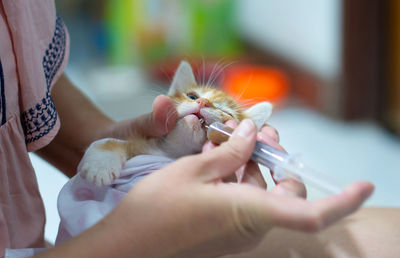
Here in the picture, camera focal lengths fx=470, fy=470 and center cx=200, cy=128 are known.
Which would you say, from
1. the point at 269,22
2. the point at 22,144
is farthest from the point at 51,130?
the point at 269,22

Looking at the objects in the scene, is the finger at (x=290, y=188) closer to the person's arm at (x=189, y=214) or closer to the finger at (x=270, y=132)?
the person's arm at (x=189, y=214)

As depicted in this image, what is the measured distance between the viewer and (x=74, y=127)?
0.75 metres

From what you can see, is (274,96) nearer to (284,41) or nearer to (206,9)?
(284,41)

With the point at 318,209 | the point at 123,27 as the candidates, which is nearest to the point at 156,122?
the point at 318,209

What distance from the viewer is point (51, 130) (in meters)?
0.60

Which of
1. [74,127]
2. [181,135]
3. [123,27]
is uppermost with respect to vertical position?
[181,135]

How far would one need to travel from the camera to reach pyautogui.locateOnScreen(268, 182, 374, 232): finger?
0.39 metres

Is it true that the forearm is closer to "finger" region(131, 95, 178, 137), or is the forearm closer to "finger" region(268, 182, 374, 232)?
"finger" region(131, 95, 178, 137)

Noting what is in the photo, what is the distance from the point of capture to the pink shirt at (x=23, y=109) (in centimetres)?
55

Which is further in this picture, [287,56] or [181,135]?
[287,56]

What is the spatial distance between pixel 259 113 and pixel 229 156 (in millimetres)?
156

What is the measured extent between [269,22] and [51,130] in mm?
1835

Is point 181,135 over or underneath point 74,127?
over

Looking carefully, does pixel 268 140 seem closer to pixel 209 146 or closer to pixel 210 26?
pixel 209 146
